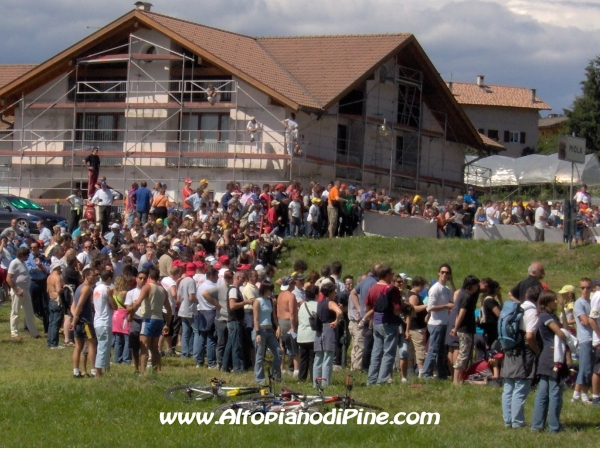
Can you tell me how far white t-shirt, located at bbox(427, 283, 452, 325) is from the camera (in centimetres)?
1622

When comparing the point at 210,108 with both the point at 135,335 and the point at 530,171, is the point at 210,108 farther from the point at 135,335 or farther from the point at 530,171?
the point at 135,335

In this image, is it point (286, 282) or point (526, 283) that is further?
point (286, 282)

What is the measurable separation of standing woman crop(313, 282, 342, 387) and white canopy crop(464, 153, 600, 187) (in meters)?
34.1

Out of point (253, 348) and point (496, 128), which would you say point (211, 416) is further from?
point (496, 128)

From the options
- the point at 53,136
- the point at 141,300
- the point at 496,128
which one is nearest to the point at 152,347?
the point at 141,300

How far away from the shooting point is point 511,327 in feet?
41.2

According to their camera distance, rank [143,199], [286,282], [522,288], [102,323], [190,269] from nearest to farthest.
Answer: [522,288] → [102,323] → [286,282] → [190,269] → [143,199]

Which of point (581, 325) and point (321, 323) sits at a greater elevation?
point (581, 325)

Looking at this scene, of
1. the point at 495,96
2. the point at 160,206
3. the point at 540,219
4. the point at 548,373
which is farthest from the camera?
the point at 495,96

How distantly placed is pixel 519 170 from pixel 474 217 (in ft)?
69.4

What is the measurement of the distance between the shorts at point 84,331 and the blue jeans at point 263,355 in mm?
2420

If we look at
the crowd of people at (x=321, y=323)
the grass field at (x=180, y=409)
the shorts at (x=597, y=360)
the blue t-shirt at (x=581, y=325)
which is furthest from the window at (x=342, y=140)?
the shorts at (x=597, y=360)

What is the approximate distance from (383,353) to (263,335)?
175cm

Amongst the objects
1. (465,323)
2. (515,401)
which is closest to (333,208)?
(465,323)
